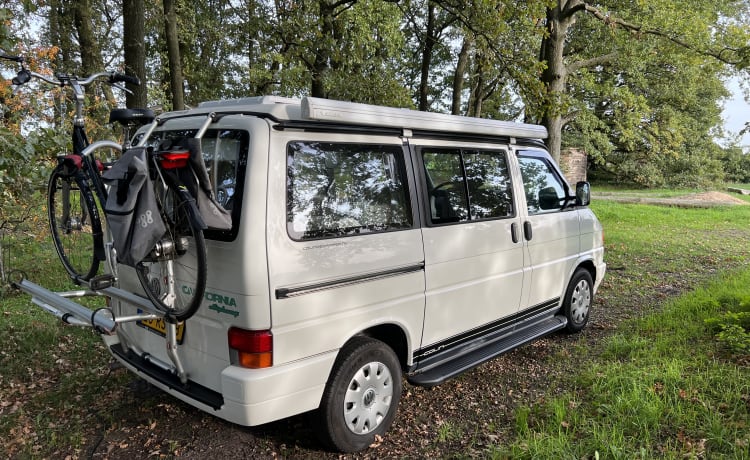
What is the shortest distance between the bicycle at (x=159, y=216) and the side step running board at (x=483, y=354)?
1718mm

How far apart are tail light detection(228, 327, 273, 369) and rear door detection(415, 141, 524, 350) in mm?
1302

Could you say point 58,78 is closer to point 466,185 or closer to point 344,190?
point 344,190

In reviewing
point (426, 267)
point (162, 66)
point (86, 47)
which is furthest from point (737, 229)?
point (162, 66)

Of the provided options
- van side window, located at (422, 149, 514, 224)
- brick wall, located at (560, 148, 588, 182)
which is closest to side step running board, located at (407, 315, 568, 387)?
van side window, located at (422, 149, 514, 224)

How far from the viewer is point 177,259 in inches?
113

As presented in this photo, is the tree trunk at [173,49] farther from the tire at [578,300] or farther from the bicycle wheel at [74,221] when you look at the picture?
the tire at [578,300]

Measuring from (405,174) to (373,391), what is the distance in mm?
1485

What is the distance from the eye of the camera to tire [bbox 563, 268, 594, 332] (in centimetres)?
523

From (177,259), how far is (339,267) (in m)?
0.94

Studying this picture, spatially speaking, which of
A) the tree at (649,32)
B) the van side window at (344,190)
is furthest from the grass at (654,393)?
the tree at (649,32)

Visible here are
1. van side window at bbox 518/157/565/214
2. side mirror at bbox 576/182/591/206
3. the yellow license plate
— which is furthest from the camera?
side mirror at bbox 576/182/591/206

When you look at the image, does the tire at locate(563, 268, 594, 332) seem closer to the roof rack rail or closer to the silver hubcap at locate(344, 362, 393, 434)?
the roof rack rail

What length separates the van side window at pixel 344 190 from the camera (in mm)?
2846

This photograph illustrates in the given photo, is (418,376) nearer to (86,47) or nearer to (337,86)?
(337,86)
